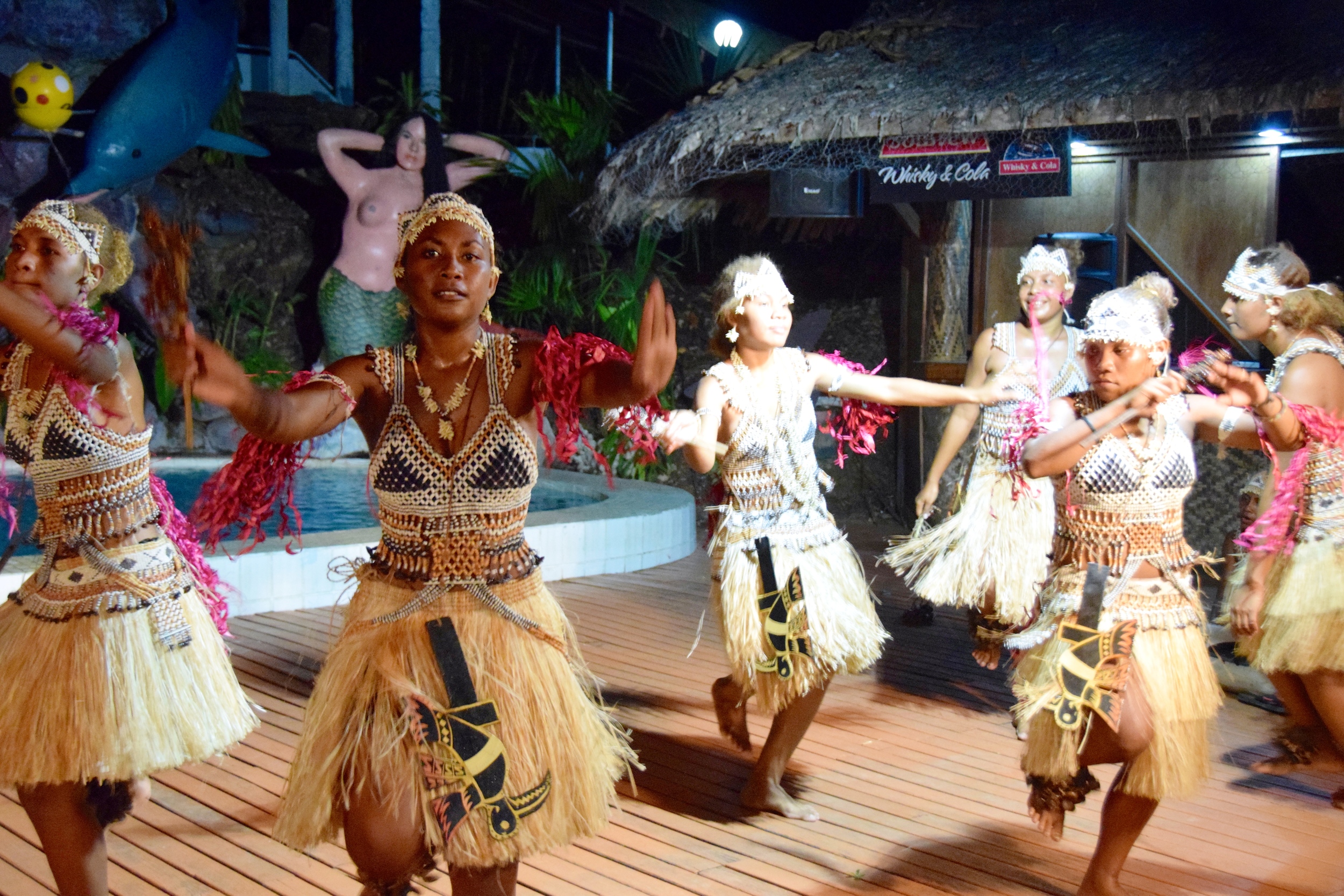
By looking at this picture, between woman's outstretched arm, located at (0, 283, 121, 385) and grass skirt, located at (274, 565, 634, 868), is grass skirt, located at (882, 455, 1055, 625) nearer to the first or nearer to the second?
grass skirt, located at (274, 565, 634, 868)

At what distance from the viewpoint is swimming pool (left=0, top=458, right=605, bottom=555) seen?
806 centimetres

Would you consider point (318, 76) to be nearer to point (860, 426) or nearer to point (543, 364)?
point (860, 426)

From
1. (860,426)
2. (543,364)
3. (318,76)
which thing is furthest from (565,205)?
(543,364)

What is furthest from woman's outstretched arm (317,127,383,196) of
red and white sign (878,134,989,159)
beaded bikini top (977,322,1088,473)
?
beaded bikini top (977,322,1088,473)

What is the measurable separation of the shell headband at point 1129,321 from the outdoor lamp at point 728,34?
24.9ft

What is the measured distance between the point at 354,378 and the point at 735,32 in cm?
835

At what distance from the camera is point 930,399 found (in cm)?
365

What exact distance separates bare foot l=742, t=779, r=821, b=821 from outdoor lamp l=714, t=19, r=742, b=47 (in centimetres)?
758

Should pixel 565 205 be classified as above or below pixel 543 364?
above

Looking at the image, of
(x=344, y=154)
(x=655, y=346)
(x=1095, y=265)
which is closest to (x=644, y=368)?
(x=655, y=346)

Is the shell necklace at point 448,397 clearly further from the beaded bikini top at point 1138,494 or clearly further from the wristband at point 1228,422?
the wristband at point 1228,422

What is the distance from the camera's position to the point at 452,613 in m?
2.42

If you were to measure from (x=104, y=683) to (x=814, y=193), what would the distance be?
5.99 metres

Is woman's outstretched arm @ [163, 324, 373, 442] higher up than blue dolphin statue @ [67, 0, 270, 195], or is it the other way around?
blue dolphin statue @ [67, 0, 270, 195]
